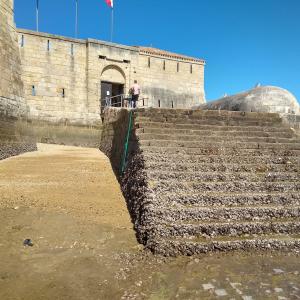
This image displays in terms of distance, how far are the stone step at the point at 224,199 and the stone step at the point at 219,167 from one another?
2.63ft

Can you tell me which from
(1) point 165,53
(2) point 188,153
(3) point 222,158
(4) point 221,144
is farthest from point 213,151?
(1) point 165,53

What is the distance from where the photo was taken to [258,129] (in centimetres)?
926

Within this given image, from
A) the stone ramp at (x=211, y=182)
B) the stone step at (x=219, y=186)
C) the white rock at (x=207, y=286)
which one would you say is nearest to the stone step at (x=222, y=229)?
the stone ramp at (x=211, y=182)

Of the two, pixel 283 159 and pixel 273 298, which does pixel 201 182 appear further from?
pixel 273 298

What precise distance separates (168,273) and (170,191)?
1.98 metres

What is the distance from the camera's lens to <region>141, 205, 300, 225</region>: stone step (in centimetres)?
553

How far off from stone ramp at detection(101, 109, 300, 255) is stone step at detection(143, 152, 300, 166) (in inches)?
0.9

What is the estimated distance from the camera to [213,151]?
25.5 ft

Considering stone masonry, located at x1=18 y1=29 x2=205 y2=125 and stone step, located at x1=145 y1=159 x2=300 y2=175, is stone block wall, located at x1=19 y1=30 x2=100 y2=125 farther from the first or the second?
stone step, located at x1=145 y1=159 x2=300 y2=175

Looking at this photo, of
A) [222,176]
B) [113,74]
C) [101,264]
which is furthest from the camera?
[113,74]

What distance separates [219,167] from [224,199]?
1183mm

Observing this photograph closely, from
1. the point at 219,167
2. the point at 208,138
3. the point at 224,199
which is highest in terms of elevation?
A: the point at 208,138

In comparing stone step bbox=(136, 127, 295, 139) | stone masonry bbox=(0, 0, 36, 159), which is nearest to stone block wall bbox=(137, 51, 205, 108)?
stone masonry bbox=(0, 0, 36, 159)

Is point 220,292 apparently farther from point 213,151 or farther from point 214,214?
point 213,151
